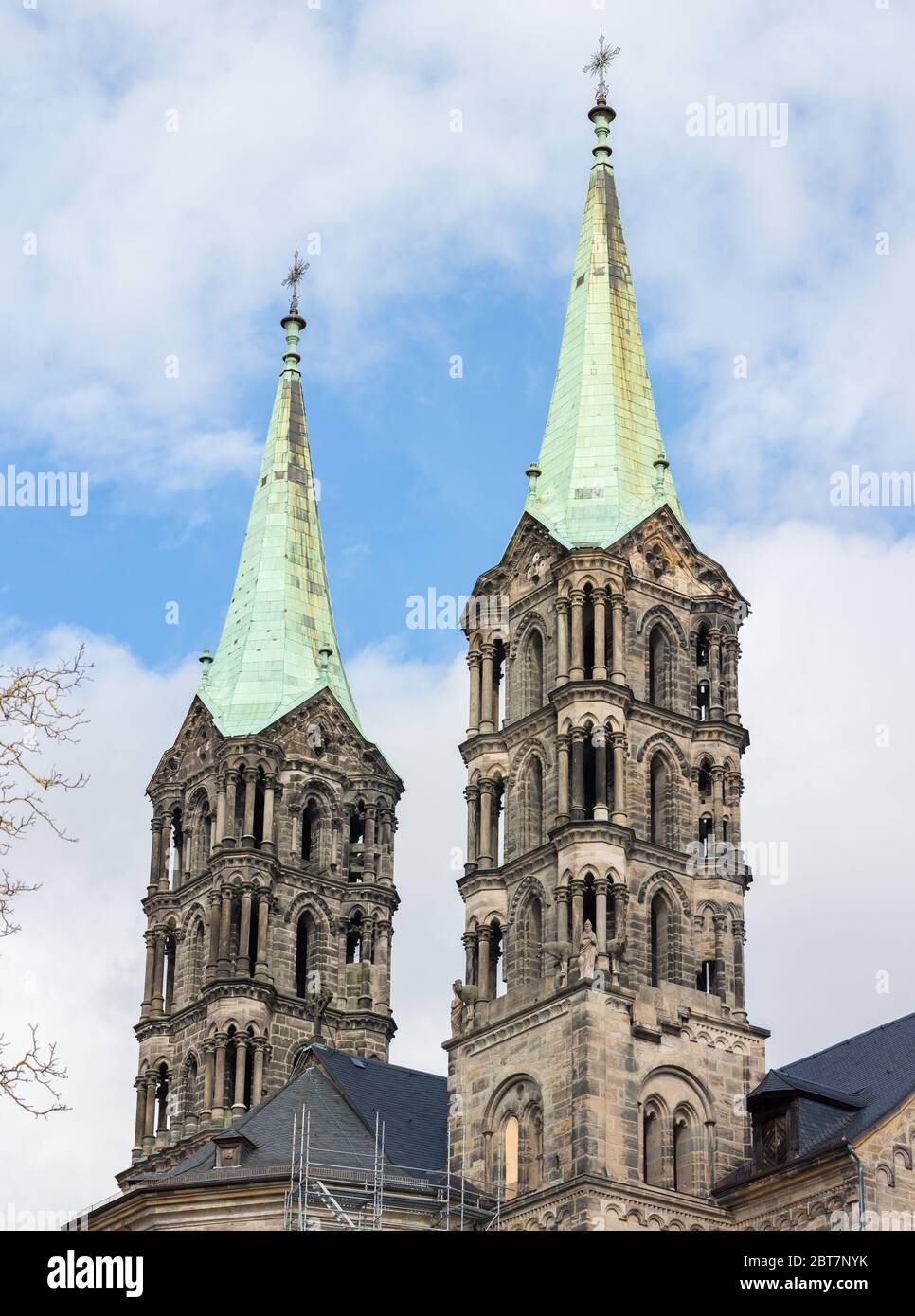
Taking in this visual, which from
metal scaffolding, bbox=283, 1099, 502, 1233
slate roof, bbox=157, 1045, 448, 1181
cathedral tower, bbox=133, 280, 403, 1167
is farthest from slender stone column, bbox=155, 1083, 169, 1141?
metal scaffolding, bbox=283, 1099, 502, 1233

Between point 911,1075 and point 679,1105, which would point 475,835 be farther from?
point 911,1075

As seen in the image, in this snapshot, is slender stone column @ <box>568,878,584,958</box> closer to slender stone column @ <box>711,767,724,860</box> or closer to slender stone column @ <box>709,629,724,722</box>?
slender stone column @ <box>711,767,724,860</box>

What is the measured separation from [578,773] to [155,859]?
2387 centimetres

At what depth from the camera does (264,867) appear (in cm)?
7912

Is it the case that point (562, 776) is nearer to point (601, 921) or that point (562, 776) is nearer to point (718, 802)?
point (601, 921)

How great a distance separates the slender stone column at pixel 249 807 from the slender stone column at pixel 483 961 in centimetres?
1702

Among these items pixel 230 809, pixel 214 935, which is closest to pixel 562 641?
pixel 230 809

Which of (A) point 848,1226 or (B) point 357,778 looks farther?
(B) point 357,778

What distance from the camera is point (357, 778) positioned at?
274 feet

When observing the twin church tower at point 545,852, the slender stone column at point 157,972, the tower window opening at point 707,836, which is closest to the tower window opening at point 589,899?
the twin church tower at point 545,852

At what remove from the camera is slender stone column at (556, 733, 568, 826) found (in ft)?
205

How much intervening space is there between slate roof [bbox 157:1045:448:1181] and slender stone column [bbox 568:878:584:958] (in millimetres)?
6910
